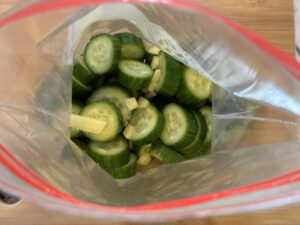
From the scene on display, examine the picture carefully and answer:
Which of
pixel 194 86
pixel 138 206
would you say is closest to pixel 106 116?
pixel 194 86

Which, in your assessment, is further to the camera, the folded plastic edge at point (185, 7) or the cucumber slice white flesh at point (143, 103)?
the cucumber slice white flesh at point (143, 103)

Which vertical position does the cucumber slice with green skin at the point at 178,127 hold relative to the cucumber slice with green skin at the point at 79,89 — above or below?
below

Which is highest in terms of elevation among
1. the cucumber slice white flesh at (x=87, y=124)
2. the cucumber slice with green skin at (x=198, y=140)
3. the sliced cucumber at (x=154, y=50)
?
the sliced cucumber at (x=154, y=50)

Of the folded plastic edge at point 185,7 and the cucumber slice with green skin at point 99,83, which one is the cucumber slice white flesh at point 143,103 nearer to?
the cucumber slice with green skin at point 99,83

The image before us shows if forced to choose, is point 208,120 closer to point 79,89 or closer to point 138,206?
point 79,89

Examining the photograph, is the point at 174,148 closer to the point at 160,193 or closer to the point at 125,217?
the point at 160,193

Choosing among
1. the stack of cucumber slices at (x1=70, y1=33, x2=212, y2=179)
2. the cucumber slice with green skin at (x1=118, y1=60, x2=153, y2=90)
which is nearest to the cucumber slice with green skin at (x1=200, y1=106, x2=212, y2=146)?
the stack of cucumber slices at (x1=70, y1=33, x2=212, y2=179)

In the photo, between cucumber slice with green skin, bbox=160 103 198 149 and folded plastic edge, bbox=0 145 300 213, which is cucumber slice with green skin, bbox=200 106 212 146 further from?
folded plastic edge, bbox=0 145 300 213

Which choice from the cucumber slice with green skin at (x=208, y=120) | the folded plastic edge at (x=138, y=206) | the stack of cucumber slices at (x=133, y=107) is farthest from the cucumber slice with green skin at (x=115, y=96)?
the folded plastic edge at (x=138, y=206)
